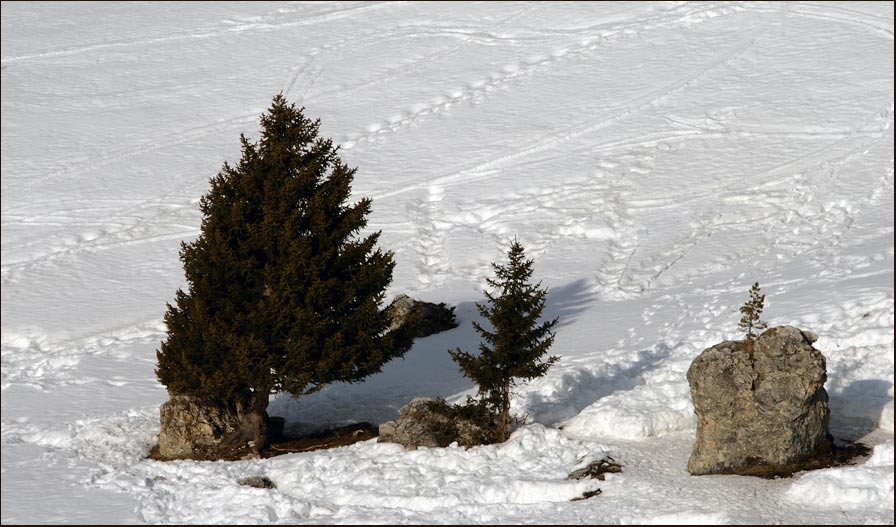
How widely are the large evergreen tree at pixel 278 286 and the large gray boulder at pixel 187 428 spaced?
2.09 feet

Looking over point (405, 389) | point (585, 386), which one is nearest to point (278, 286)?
point (405, 389)

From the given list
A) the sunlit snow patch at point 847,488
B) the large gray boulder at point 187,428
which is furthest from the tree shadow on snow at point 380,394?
the sunlit snow patch at point 847,488

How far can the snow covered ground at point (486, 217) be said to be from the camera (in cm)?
1847

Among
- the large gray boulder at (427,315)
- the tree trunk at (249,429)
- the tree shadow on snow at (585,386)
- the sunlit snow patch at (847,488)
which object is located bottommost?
the sunlit snow patch at (847,488)

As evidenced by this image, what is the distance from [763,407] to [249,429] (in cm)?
1036

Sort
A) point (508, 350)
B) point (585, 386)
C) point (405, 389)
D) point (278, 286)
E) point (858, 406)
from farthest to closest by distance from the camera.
Answer: point (405, 389) → point (585, 386) → point (278, 286) → point (508, 350) → point (858, 406)

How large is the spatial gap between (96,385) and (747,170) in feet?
77.8

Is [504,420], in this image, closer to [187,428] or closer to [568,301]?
[187,428]

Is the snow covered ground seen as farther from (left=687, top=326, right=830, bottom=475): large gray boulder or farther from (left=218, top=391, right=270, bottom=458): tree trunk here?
(left=218, top=391, right=270, bottom=458): tree trunk

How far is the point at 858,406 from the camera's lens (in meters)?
18.9

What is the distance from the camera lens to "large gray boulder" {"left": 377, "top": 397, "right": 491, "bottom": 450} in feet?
64.7

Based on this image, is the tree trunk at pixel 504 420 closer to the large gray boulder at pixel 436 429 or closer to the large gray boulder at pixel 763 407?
the large gray boulder at pixel 436 429

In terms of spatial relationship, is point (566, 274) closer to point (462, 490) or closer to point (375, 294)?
point (375, 294)

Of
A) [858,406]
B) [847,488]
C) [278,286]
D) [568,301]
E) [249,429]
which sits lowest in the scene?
[847,488]
